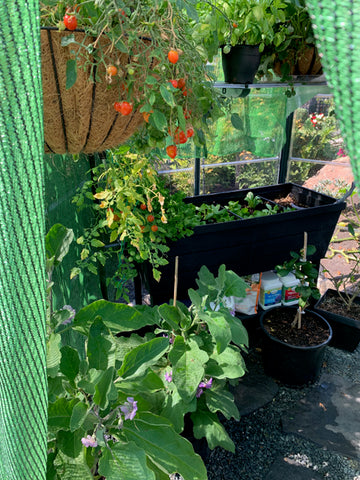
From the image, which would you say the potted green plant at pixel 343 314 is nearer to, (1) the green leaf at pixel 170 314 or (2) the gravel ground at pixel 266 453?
(2) the gravel ground at pixel 266 453

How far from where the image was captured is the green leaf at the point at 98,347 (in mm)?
967

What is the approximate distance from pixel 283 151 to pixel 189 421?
3.24 meters

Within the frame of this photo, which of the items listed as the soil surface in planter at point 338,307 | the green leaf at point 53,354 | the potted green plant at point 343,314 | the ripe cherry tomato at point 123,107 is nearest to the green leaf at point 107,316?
the green leaf at point 53,354

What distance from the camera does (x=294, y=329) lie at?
7.50 feet

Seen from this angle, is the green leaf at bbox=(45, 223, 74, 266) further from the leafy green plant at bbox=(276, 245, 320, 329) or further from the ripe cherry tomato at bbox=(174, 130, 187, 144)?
the leafy green plant at bbox=(276, 245, 320, 329)

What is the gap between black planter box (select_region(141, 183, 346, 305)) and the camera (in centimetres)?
202

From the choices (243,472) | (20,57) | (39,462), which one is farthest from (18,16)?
(243,472)

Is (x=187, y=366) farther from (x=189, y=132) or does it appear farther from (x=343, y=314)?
(x=343, y=314)

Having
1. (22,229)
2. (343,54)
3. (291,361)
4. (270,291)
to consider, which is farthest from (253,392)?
(343,54)

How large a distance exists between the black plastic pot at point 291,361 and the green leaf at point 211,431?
860 mm

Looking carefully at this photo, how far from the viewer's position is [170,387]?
1.35 metres

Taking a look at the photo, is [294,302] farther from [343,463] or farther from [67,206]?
[67,206]

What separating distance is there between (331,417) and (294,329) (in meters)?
0.51

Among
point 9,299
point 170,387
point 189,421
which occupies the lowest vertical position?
point 189,421
